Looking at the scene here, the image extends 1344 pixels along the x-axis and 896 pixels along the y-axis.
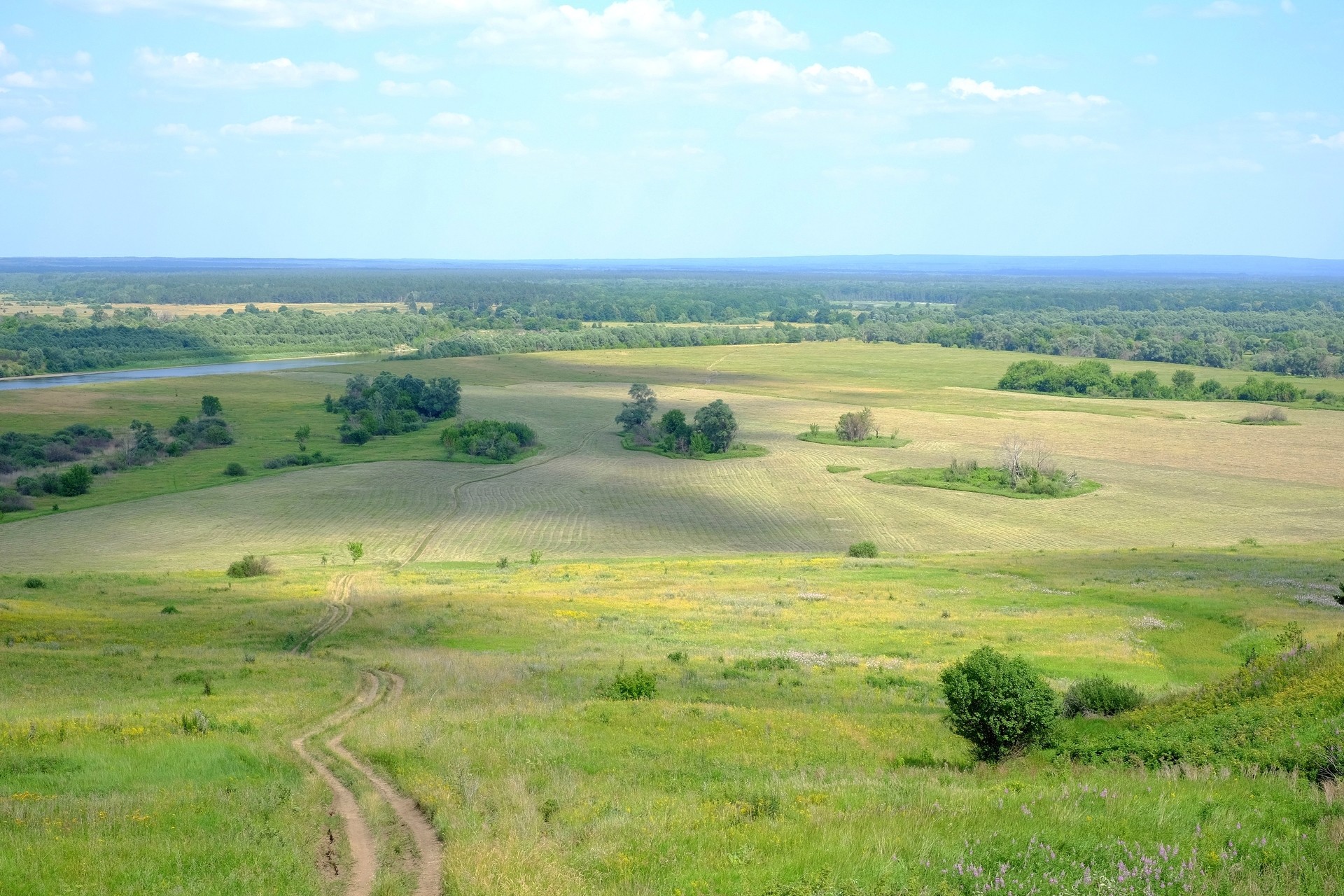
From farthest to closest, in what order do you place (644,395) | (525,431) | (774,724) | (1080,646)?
(644,395)
(525,431)
(1080,646)
(774,724)

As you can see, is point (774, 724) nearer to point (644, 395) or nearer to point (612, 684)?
point (612, 684)

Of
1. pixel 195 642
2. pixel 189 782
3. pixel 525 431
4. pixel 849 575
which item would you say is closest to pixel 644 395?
pixel 525 431

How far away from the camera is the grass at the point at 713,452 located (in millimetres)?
95125

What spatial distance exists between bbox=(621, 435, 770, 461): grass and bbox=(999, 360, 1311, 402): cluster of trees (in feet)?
214

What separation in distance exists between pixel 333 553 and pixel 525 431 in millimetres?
45257

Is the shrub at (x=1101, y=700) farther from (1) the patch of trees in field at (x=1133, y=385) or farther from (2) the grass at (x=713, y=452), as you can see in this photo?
(1) the patch of trees in field at (x=1133, y=385)

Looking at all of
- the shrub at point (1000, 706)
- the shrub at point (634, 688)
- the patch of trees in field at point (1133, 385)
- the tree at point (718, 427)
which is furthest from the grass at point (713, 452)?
the shrub at point (1000, 706)

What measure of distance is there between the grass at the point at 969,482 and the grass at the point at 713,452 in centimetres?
1334

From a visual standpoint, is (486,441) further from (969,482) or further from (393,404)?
(969,482)

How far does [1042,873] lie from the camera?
8289 mm

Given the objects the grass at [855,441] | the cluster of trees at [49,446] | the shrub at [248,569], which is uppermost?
the shrub at [248,569]

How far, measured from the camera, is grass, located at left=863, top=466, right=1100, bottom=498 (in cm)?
7862

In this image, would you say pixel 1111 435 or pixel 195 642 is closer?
pixel 195 642

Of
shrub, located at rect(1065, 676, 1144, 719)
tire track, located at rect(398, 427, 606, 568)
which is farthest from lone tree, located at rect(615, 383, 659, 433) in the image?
shrub, located at rect(1065, 676, 1144, 719)
